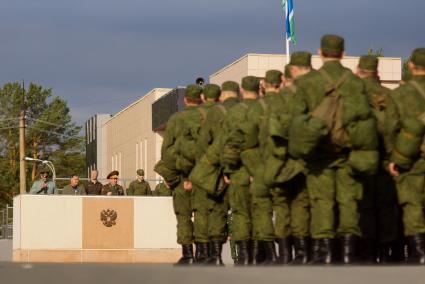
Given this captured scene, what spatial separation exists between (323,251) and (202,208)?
16.0 feet

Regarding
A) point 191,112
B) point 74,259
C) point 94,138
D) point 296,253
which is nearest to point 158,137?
point 94,138

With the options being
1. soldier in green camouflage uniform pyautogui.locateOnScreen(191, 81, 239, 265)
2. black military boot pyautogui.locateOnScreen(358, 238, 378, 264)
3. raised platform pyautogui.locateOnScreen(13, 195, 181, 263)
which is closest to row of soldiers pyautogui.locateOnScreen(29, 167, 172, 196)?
raised platform pyautogui.locateOnScreen(13, 195, 181, 263)

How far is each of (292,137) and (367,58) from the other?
2.58 meters

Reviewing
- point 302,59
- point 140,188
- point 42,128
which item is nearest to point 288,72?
point 302,59

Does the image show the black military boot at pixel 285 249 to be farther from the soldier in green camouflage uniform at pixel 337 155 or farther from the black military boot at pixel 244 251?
the black military boot at pixel 244 251

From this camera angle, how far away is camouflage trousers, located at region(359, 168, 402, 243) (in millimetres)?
16828

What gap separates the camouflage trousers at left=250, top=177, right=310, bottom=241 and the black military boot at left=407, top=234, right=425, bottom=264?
1.09 metres

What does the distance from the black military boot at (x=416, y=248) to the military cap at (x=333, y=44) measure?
6.84 ft

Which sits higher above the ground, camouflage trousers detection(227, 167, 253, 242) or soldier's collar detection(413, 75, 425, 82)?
soldier's collar detection(413, 75, 425, 82)

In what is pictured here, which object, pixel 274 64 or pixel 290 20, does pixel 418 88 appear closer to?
pixel 290 20

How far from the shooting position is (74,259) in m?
31.6

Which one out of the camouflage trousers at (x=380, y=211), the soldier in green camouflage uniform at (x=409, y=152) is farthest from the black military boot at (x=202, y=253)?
the soldier in green camouflage uniform at (x=409, y=152)

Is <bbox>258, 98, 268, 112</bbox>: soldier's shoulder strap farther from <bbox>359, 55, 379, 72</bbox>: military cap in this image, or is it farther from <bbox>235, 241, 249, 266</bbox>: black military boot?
<bbox>235, 241, 249, 266</bbox>: black military boot

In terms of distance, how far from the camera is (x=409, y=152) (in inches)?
625
